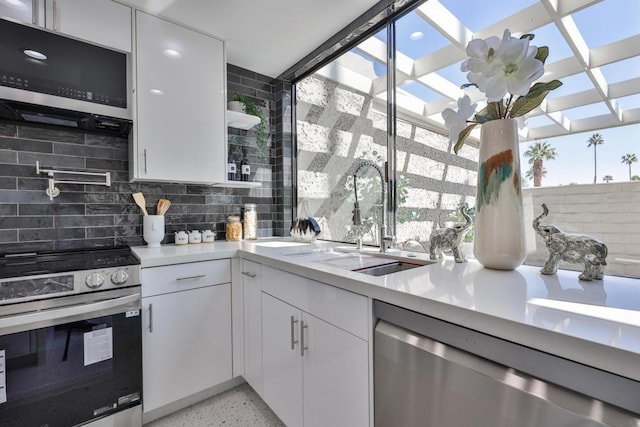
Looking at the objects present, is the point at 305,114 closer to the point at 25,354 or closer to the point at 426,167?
the point at 426,167

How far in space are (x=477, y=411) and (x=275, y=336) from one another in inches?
40.3

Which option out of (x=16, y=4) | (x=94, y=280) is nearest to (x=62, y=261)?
(x=94, y=280)

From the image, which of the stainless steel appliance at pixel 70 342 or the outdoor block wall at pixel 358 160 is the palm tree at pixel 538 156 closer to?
the outdoor block wall at pixel 358 160

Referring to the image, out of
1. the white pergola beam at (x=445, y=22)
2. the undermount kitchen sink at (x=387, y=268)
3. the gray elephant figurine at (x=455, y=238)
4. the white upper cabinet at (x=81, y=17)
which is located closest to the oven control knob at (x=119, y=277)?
the undermount kitchen sink at (x=387, y=268)

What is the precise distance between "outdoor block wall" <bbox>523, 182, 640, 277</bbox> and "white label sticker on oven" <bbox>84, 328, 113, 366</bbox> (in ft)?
6.52

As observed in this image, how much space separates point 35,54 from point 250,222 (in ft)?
5.14

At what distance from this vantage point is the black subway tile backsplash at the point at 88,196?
5.37 feet

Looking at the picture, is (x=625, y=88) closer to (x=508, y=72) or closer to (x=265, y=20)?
(x=508, y=72)

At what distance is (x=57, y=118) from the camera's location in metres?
1.61

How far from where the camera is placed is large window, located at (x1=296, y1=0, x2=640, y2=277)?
103 cm

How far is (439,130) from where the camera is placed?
160cm

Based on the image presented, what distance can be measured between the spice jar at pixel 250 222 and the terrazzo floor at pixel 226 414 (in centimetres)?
113

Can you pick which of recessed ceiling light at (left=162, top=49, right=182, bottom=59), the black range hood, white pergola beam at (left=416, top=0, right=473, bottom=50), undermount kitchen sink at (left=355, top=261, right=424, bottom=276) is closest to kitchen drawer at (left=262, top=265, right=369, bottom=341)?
undermount kitchen sink at (left=355, top=261, right=424, bottom=276)

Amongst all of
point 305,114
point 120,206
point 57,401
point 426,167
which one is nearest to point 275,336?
point 57,401
